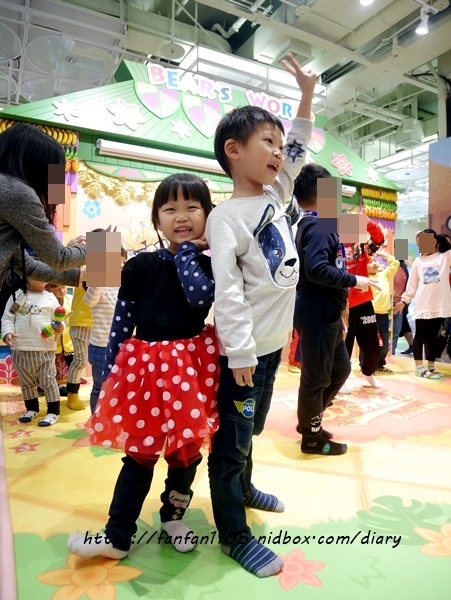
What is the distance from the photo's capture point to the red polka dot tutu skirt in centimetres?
113

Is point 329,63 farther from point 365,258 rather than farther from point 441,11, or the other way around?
point 365,258

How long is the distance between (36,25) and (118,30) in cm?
94

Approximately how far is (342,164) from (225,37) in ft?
8.12

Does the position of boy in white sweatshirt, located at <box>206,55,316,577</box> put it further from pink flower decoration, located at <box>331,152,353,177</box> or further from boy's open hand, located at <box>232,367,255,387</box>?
pink flower decoration, located at <box>331,152,353,177</box>

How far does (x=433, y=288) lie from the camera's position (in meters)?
4.14

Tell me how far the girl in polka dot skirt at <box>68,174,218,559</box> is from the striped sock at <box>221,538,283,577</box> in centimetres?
14

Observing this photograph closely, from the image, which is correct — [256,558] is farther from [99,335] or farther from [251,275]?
[99,335]

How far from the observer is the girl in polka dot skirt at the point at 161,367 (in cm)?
116

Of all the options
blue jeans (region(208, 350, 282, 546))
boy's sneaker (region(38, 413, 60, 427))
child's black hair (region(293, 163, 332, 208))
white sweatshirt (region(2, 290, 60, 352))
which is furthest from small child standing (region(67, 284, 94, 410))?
blue jeans (region(208, 350, 282, 546))

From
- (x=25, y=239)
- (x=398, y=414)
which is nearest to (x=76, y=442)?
(x=25, y=239)

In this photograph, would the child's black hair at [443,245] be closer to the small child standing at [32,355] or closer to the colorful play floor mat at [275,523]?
the colorful play floor mat at [275,523]

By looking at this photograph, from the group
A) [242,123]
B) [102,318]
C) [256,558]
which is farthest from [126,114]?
[256,558]

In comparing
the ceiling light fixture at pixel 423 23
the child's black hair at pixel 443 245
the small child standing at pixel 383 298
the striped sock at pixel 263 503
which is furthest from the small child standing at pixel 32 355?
the ceiling light fixture at pixel 423 23

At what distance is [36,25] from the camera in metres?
5.09
